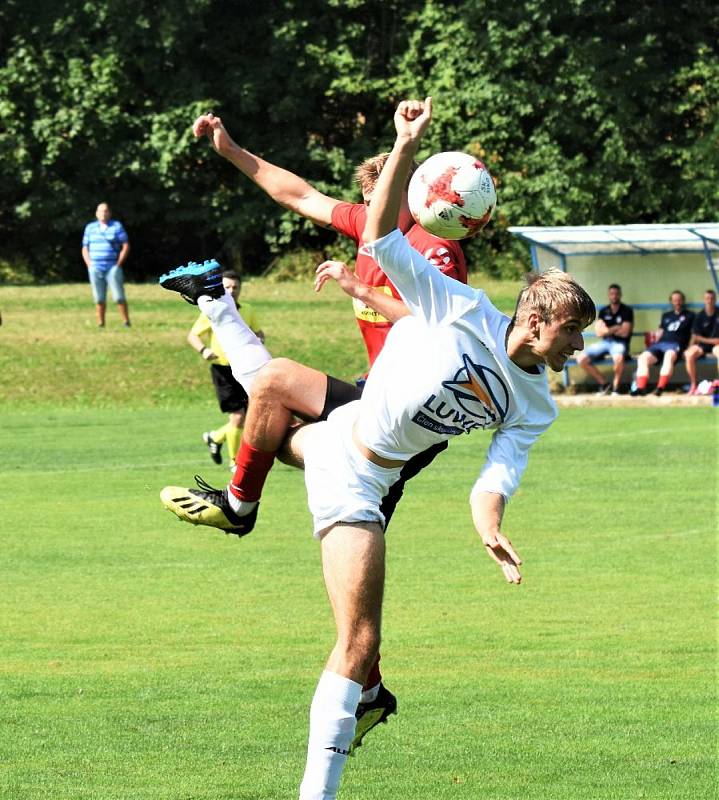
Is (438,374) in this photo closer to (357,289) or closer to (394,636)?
(357,289)

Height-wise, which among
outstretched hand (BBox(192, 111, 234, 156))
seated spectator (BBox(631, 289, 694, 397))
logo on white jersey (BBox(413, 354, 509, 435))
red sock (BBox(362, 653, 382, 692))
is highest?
outstretched hand (BBox(192, 111, 234, 156))

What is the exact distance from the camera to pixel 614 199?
133ft

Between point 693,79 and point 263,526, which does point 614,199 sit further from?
point 263,526

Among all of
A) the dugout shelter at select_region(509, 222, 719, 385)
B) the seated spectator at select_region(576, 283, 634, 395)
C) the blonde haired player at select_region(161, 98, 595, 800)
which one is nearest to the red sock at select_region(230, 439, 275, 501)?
the blonde haired player at select_region(161, 98, 595, 800)

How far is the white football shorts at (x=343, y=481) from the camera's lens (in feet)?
19.7

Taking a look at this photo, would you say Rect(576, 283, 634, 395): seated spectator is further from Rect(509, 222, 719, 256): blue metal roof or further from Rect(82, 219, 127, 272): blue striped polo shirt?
Rect(82, 219, 127, 272): blue striped polo shirt

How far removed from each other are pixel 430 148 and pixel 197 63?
7.70 metres

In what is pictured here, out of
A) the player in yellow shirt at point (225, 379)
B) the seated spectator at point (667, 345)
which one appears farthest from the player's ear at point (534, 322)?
the seated spectator at point (667, 345)

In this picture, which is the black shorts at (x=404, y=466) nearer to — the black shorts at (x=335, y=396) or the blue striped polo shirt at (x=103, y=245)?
the black shorts at (x=335, y=396)

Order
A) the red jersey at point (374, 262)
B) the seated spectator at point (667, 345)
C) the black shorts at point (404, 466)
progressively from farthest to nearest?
the seated spectator at point (667, 345)
the red jersey at point (374, 262)
the black shorts at point (404, 466)

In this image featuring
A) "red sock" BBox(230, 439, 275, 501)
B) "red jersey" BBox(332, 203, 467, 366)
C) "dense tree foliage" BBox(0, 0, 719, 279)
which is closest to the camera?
"red sock" BBox(230, 439, 275, 501)

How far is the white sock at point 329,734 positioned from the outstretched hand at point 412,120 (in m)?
2.02

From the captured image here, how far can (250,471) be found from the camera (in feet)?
23.4

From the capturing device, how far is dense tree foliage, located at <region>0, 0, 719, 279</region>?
1612 inches
